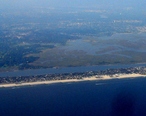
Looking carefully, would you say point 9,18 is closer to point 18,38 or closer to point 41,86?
point 18,38

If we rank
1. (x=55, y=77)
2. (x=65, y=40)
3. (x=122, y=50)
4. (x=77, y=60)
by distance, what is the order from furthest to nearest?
(x=65, y=40) < (x=122, y=50) < (x=77, y=60) < (x=55, y=77)

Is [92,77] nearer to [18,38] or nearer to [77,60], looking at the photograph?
[77,60]

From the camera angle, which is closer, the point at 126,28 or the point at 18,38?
the point at 18,38

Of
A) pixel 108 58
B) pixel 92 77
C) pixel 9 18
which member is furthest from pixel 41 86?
pixel 9 18

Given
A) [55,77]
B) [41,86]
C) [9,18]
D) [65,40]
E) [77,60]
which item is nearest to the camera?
[41,86]

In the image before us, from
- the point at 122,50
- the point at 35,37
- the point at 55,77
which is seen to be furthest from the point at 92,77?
the point at 35,37

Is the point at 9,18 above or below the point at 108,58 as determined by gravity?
above
